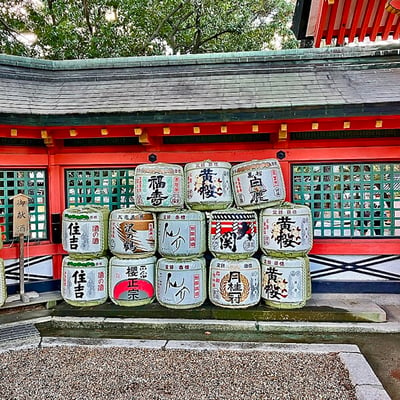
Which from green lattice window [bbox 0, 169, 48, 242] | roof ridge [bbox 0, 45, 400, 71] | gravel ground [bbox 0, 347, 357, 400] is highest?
roof ridge [bbox 0, 45, 400, 71]

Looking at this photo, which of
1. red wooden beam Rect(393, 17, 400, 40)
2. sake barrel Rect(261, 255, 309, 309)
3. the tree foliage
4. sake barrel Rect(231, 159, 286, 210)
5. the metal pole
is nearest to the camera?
sake barrel Rect(261, 255, 309, 309)

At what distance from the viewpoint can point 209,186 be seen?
14.8 feet

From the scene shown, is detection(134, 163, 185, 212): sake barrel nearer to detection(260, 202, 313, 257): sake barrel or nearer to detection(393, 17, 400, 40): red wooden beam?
detection(260, 202, 313, 257): sake barrel

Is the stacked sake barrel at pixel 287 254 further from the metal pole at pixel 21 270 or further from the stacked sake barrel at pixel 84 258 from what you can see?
the metal pole at pixel 21 270

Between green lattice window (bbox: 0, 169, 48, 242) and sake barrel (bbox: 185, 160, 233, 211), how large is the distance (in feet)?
7.51

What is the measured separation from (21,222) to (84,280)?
1142 mm

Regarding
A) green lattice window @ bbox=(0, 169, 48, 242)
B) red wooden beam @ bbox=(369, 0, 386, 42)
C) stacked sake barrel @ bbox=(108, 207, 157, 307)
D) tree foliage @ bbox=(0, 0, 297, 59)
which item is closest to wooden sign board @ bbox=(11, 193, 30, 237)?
green lattice window @ bbox=(0, 169, 48, 242)

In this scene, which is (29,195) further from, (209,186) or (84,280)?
(209,186)

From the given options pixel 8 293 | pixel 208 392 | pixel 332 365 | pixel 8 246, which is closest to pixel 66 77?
pixel 8 246

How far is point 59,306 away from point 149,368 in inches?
78.3

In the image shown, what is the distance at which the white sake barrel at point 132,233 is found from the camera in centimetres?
455

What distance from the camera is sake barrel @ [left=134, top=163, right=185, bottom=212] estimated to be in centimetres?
456

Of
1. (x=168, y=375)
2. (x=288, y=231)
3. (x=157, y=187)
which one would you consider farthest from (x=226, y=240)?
(x=168, y=375)

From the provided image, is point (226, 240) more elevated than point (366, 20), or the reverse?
point (366, 20)
